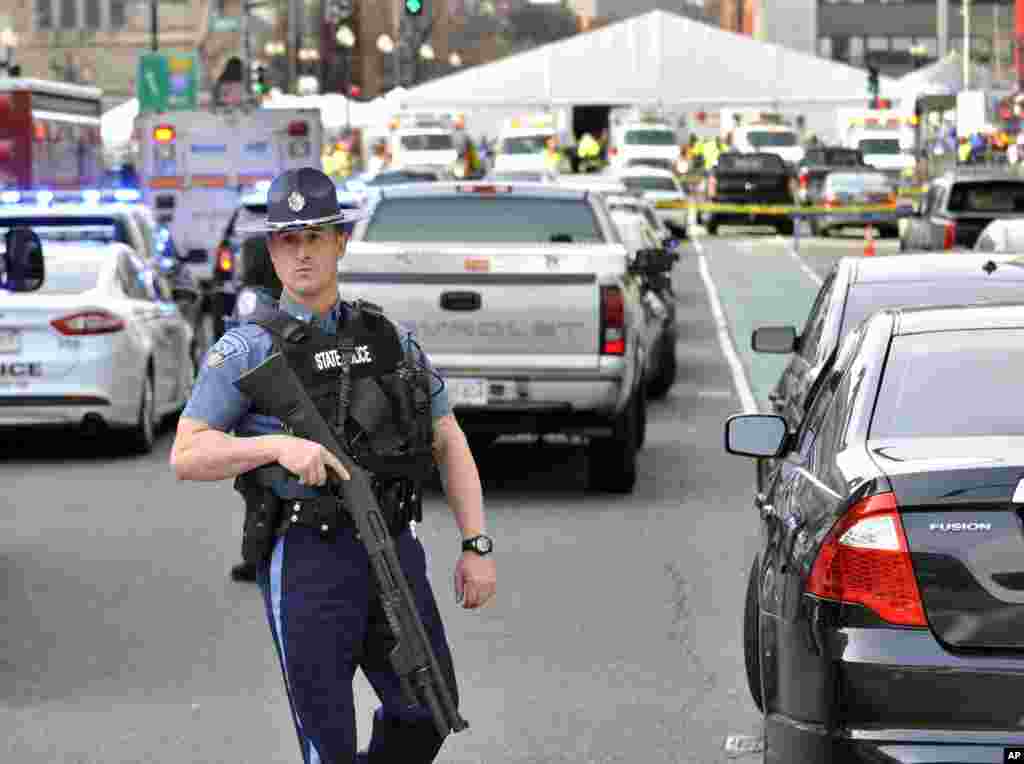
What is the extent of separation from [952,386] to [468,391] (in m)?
8.31

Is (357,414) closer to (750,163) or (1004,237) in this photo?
(1004,237)

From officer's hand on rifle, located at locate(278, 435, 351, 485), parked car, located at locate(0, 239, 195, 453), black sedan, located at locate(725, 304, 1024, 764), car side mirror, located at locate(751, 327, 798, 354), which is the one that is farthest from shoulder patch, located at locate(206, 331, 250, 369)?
parked car, located at locate(0, 239, 195, 453)

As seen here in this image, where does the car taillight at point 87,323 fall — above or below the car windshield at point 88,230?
below

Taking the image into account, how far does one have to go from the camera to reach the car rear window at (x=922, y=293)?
10.9m

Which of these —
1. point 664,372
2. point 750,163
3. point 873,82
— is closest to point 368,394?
point 664,372

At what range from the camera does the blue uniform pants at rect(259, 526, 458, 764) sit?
17.5 ft

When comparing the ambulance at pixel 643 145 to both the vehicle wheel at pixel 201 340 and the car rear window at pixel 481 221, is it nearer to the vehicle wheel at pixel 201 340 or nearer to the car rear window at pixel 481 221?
the vehicle wheel at pixel 201 340

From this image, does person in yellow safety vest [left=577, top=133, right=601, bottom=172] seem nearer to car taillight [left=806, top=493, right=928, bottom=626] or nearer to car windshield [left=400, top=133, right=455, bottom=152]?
car windshield [left=400, top=133, right=455, bottom=152]

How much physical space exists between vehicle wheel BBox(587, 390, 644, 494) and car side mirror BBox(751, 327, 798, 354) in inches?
97.6

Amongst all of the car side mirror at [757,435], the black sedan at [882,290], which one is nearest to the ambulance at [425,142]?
the black sedan at [882,290]

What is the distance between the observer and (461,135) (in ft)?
263

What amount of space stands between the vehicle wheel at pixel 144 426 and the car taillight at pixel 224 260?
7191 millimetres

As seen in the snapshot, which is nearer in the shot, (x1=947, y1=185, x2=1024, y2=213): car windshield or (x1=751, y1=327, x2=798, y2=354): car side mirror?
(x1=751, y1=327, x2=798, y2=354): car side mirror

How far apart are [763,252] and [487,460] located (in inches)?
1280
